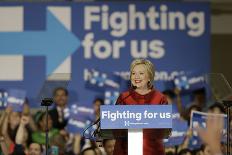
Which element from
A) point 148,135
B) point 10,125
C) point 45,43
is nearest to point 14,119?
point 10,125

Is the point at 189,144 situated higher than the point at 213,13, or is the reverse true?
the point at 213,13

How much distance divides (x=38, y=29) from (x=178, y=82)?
7.25ft

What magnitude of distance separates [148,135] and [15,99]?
4.44 meters

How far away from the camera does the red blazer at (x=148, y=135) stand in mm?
3855

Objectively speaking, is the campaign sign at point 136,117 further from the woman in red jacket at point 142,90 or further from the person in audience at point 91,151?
the person in audience at point 91,151

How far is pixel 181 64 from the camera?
8047 millimetres

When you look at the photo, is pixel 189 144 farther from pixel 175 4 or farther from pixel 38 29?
pixel 38 29

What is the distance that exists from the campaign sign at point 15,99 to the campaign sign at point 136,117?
4.44m

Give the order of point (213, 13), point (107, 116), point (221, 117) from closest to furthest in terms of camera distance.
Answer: point (107, 116), point (221, 117), point (213, 13)

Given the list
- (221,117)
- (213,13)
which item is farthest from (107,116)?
(213,13)

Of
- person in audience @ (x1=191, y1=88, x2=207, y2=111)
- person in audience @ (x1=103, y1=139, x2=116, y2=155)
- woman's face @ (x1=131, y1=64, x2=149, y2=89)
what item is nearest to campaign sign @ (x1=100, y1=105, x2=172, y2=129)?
woman's face @ (x1=131, y1=64, x2=149, y2=89)

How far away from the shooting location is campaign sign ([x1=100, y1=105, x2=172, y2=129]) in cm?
368

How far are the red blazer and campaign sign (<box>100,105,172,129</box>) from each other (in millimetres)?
120

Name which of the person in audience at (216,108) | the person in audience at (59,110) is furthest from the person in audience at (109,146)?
the person in audience at (216,108)
